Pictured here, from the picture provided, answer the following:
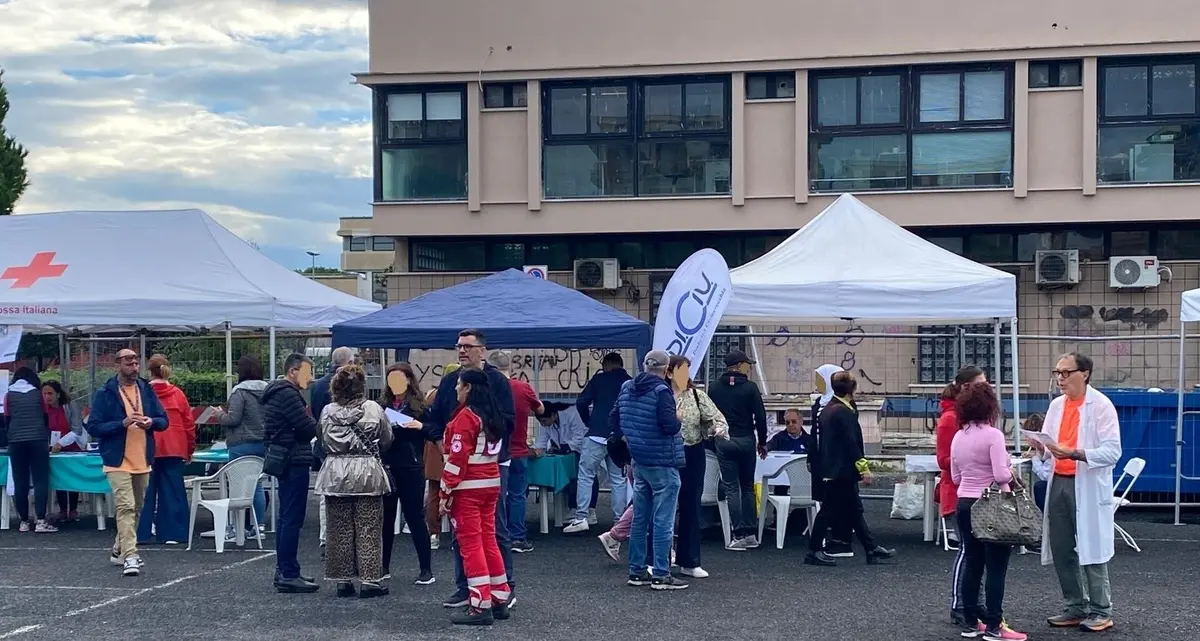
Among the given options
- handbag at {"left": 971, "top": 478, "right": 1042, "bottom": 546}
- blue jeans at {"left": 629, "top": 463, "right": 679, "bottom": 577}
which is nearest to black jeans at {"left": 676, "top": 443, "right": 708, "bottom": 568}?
blue jeans at {"left": 629, "top": 463, "right": 679, "bottom": 577}

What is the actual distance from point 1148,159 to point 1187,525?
10916 millimetres

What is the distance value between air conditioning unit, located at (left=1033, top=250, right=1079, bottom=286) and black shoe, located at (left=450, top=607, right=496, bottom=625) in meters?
16.4

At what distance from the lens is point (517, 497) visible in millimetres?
10570

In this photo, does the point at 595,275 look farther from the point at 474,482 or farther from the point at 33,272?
the point at 474,482

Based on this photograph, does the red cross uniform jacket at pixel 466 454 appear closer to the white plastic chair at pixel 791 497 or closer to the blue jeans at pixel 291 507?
the blue jeans at pixel 291 507

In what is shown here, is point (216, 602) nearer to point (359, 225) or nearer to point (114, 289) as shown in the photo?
point (114, 289)

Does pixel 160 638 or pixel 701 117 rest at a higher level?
pixel 701 117

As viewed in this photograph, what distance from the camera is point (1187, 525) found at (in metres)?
12.7

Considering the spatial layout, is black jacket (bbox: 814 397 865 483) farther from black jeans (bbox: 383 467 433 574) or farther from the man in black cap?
black jeans (bbox: 383 467 433 574)

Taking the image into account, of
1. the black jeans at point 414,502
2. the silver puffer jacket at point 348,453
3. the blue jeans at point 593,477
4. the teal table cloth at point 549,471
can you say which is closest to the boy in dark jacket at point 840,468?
the blue jeans at point 593,477

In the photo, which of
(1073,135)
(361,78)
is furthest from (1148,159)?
(361,78)

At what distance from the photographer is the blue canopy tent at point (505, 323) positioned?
11.4 metres

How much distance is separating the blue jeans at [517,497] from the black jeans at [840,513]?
2.43 m

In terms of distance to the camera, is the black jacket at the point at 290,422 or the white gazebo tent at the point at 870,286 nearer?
the black jacket at the point at 290,422
